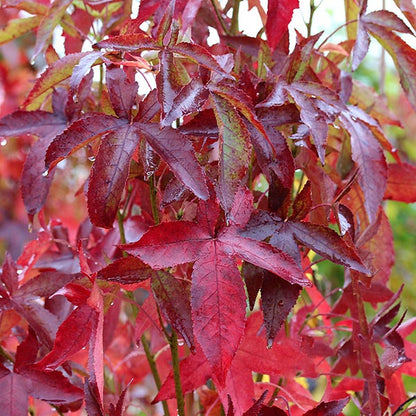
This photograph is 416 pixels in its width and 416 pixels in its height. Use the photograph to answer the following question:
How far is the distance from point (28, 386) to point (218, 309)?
0.90 ft

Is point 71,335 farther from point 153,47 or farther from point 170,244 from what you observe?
point 153,47

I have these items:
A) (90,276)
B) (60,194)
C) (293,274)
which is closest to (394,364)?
(293,274)

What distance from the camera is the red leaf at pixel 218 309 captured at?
1.54 feet

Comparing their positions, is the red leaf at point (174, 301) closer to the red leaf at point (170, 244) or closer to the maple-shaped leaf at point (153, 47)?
the red leaf at point (170, 244)

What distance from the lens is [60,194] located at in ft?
→ 8.29

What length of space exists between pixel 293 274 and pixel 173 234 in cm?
10

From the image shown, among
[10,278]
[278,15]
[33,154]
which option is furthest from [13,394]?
[278,15]

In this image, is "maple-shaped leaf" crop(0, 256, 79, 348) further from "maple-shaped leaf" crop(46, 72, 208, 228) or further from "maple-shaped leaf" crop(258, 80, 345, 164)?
"maple-shaped leaf" crop(258, 80, 345, 164)

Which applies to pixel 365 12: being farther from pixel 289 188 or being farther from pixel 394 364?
pixel 394 364

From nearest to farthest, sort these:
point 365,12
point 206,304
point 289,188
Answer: point 206,304
point 289,188
point 365,12

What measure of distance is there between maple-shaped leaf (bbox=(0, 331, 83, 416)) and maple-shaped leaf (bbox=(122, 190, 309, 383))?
0.73 ft

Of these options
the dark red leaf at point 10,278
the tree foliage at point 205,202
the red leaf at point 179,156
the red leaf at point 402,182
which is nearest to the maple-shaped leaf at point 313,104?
the tree foliage at point 205,202

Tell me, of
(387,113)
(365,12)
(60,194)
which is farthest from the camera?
(60,194)

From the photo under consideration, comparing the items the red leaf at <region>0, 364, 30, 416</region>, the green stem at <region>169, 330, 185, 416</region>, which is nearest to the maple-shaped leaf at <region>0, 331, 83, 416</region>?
the red leaf at <region>0, 364, 30, 416</region>
